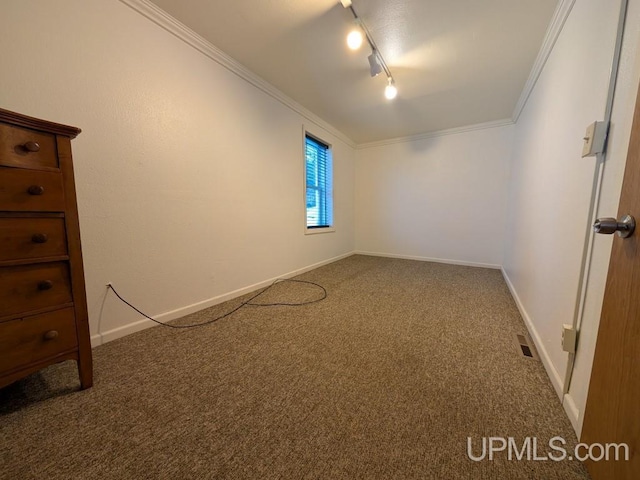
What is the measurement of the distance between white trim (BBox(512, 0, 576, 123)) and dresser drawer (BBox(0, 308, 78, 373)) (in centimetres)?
320

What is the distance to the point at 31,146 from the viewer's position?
0.90 meters

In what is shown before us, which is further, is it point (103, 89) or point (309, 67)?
point (309, 67)

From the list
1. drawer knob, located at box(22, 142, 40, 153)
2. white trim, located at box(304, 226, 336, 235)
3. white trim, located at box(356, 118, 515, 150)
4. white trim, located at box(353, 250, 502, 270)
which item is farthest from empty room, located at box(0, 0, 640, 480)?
white trim, located at box(353, 250, 502, 270)

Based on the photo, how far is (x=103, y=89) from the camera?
1.41 m

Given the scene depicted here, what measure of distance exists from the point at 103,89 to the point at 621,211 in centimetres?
257

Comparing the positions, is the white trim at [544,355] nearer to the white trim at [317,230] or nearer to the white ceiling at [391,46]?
the white ceiling at [391,46]

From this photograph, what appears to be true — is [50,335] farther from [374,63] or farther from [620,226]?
[374,63]

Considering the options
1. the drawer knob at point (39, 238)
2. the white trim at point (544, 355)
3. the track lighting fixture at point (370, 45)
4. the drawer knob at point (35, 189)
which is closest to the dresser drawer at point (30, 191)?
the drawer knob at point (35, 189)

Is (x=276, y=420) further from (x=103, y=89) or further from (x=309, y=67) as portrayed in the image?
(x=309, y=67)

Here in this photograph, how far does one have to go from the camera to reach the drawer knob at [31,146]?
2.92 ft

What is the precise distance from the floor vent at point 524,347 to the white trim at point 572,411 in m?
0.44

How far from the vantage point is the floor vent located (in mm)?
1380

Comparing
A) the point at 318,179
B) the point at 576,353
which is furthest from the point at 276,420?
the point at 318,179

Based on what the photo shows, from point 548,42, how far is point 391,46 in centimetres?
118
